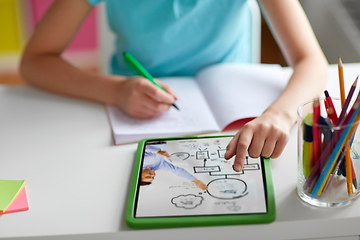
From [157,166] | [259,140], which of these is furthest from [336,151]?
[157,166]

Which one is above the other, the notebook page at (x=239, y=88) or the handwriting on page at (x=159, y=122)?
the notebook page at (x=239, y=88)

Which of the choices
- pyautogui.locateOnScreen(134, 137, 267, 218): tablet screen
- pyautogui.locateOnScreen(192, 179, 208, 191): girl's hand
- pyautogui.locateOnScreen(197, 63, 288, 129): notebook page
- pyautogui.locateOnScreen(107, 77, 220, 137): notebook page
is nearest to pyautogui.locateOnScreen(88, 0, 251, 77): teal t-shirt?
pyautogui.locateOnScreen(197, 63, 288, 129): notebook page

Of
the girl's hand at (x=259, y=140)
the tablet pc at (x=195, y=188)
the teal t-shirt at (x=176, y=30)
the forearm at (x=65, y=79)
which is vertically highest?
the teal t-shirt at (x=176, y=30)

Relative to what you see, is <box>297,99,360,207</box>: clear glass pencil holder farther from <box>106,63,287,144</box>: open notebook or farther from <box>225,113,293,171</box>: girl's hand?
<box>106,63,287,144</box>: open notebook

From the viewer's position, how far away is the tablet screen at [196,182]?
52cm

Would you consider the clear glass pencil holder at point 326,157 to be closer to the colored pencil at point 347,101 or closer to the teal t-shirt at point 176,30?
the colored pencil at point 347,101

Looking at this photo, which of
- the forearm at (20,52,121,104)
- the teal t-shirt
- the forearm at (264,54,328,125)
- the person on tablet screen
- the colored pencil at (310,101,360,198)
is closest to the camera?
the colored pencil at (310,101,360,198)

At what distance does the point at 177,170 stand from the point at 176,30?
528 millimetres

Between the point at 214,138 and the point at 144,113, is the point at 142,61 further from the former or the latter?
the point at 214,138

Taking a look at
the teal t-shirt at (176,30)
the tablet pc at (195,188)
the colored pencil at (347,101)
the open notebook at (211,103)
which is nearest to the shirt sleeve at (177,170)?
the tablet pc at (195,188)

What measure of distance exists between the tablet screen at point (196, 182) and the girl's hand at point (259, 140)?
0.02 meters

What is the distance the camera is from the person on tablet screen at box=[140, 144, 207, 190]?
587 millimetres

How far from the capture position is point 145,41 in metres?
1.04

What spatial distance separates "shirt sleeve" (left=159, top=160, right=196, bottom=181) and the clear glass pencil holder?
0.48 feet
